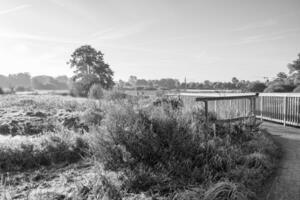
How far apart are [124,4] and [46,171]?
639 cm

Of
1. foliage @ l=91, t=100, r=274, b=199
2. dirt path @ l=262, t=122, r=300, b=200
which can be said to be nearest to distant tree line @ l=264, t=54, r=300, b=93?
dirt path @ l=262, t=122, r=300, b=200

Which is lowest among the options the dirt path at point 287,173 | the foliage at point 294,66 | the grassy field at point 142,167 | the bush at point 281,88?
the dirt path at point 287,173

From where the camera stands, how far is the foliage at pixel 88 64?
27.6 metres

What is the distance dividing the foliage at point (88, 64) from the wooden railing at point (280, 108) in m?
22.7

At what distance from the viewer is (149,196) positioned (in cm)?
212

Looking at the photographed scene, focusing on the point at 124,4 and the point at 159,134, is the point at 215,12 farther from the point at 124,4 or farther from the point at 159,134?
Result: the point at 159,134

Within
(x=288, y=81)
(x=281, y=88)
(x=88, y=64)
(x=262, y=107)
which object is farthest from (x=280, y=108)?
(x=88, y=64)

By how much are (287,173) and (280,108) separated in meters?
4.72

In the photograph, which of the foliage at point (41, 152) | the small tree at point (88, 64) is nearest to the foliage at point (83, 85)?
the small tree at point (88, 64)

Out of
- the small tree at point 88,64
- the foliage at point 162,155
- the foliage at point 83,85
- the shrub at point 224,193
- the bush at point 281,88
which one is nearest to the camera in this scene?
the shrub at point 224,193

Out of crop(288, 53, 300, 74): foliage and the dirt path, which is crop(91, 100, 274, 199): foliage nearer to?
the dirt path

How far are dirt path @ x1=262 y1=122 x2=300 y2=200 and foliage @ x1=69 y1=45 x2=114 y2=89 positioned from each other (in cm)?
2497

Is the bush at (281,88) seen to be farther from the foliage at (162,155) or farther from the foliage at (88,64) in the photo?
the foliage at (88,64)

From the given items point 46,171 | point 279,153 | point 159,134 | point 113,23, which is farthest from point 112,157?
point 113,23
